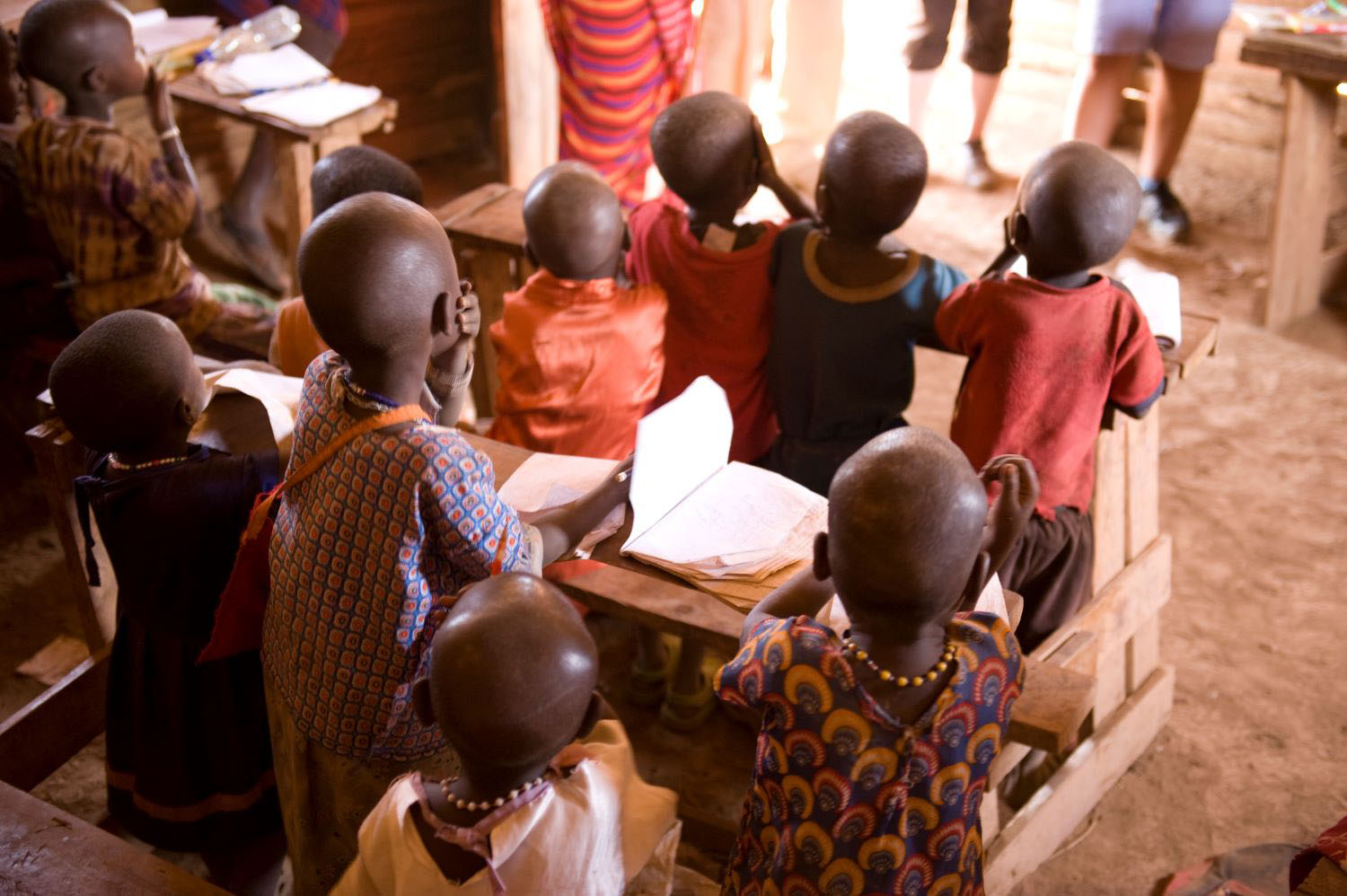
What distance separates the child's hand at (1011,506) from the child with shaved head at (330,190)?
1.45m

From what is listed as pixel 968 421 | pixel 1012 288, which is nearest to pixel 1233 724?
pixel 968 421

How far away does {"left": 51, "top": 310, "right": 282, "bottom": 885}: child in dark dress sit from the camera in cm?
197

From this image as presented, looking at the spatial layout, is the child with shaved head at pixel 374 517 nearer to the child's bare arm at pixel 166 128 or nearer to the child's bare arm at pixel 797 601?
the child's bare arm at pixel 797 601

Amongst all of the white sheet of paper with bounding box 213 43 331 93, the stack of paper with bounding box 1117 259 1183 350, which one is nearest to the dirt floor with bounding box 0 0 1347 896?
the stack of paper with bounding box 1117 259 1183 350

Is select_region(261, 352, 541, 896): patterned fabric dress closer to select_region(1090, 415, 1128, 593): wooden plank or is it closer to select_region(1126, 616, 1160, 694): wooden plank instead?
select_region(1090, 415, 1128, 593): wooden plank

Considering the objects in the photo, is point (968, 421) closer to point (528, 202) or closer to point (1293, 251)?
point (528, 202)

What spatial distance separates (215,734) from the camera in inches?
87.6

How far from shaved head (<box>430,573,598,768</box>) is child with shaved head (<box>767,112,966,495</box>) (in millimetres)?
1286

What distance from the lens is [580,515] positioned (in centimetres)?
199

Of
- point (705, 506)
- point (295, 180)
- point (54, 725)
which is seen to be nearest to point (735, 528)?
point (705, 506)

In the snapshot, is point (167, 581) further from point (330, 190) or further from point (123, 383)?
point (330, 190)

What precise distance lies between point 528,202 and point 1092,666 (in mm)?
1513

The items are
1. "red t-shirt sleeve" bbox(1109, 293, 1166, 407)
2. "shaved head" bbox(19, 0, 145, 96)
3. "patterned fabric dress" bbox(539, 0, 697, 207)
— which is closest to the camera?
"red t-shirt sleeve" bbox(1109, 293, 1166, 407)

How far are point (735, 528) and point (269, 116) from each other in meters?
2.56
